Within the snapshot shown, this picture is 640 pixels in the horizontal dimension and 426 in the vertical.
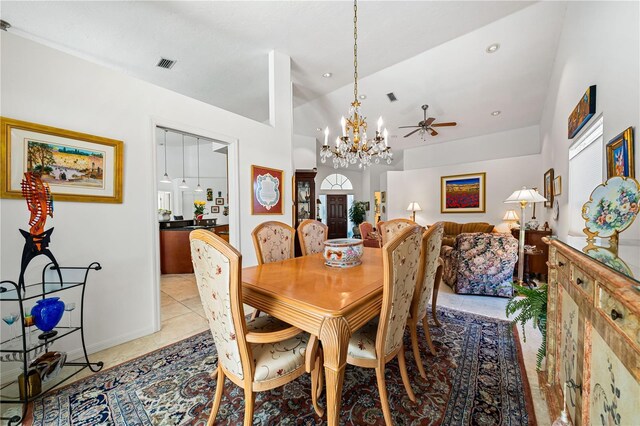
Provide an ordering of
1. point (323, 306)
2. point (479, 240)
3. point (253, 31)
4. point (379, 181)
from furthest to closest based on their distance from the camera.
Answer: point (379, 181) → point (479, 240) → point (253, 31) → point (323, 306)

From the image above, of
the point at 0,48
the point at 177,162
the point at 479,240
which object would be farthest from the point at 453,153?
the point at 177,162

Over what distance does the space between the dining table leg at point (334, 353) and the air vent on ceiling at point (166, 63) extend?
3.98m

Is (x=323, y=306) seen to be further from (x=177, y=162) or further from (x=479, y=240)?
(x=177, y=162)

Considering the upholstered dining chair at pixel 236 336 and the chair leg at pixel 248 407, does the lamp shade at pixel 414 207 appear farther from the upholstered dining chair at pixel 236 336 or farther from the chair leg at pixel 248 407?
the chair leg at pixel 248 407

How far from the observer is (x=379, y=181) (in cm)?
961

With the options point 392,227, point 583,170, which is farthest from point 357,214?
point 583,170

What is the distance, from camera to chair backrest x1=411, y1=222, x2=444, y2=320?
153cm

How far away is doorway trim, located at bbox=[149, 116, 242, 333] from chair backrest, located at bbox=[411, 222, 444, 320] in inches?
84.2

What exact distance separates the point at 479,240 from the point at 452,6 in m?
2.72

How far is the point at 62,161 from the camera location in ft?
5.83

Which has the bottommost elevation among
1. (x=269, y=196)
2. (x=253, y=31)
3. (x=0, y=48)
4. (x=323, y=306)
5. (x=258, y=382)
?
(x=258, y=382)

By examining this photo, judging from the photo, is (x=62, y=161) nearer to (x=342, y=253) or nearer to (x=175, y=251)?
(x=342, y=253)

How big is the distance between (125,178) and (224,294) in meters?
1.83

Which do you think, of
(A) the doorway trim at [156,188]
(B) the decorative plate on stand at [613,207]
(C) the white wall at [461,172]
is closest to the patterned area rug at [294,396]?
(A) the doorway trim at [156,188]
